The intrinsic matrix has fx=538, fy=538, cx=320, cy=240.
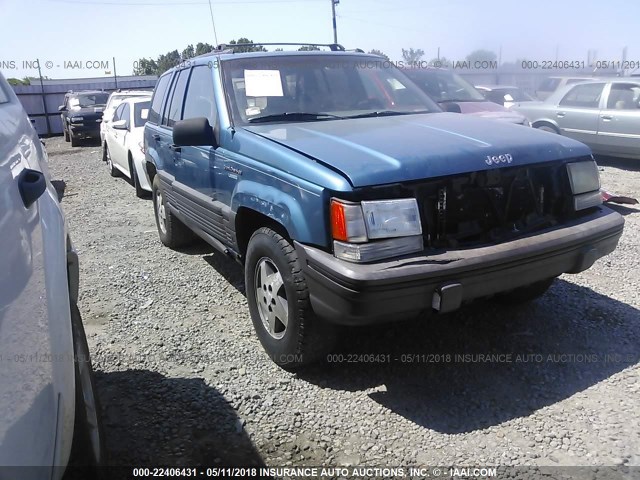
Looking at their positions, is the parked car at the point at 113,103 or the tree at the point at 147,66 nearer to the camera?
the parked car at the point at 113,103

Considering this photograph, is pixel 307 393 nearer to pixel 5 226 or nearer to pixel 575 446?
pixel 575 446

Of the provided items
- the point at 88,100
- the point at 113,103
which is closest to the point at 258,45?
the point at 113,103

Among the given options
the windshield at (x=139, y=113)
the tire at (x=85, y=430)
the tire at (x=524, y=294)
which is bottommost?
the tire at (x=524, y=294)

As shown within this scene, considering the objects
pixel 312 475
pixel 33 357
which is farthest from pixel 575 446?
pixel 33 357

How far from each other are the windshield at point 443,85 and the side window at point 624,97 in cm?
236

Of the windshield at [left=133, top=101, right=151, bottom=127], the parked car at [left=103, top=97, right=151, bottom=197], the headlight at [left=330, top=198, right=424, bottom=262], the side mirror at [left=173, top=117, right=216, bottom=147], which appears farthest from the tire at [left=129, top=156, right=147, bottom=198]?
the headlight at [left=330, top=198, right=424, bottom=262]

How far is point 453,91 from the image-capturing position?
9109mm

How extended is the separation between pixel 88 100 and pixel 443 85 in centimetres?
1337

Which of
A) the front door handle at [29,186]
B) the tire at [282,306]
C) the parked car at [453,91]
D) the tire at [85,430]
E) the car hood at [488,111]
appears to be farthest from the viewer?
the parked car at [453,91]

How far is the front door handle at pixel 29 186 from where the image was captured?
178cm

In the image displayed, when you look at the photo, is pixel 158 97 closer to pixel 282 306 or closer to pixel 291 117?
pixel 291 117

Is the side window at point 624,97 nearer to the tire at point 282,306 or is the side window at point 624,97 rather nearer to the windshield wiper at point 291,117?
the windshield wiper at point 291,117

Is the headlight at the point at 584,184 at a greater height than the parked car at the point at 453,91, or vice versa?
the parked car at the point at 453,91

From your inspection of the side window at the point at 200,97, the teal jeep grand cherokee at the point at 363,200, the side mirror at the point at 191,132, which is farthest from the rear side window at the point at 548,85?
the side mirror at the point at 191,132
